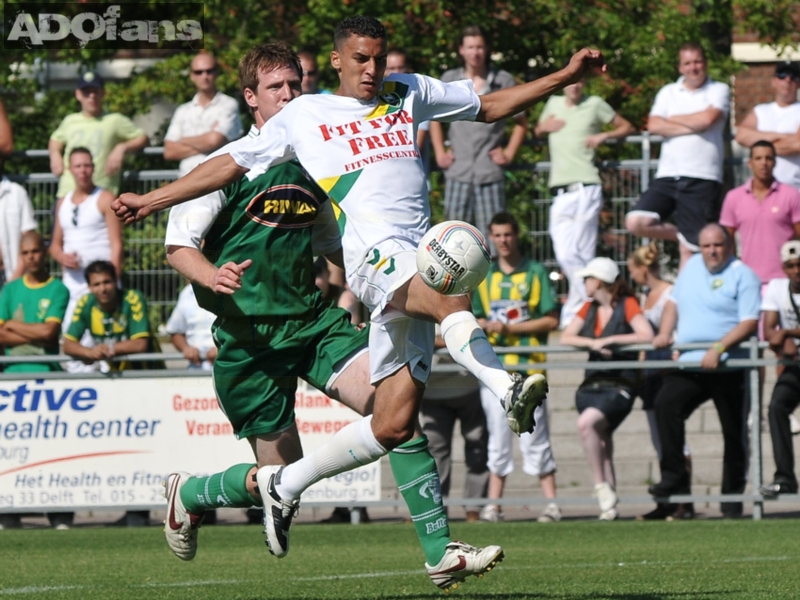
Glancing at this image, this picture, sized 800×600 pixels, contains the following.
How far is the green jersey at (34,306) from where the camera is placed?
1209 centimetres

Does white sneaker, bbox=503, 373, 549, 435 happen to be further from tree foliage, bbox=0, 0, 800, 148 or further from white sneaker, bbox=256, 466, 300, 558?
tree foliage, bbox=0, 0, 800, 148

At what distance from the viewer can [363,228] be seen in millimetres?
6492

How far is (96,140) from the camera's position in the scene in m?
13.5

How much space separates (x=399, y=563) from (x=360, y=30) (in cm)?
367

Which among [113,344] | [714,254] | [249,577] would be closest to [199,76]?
[113,344]

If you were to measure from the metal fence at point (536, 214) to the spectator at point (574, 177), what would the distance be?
200 millimetres

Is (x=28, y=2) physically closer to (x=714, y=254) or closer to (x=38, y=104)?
(x=38, y=104)

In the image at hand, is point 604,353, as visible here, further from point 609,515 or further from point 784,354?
point 784,354

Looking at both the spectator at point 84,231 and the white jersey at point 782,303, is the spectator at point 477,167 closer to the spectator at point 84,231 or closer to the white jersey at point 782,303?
the white jersey at point 782,303

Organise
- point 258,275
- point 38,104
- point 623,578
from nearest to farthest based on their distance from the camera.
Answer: point 258,275, point 623,578, point 38,104

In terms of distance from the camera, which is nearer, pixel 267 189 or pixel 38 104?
pixel 267 189

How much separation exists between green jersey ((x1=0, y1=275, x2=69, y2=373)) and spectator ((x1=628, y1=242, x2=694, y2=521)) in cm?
497

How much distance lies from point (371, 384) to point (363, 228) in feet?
2.47

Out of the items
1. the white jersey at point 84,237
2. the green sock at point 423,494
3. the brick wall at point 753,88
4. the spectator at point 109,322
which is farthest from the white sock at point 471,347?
the brick wall at point 753,88
